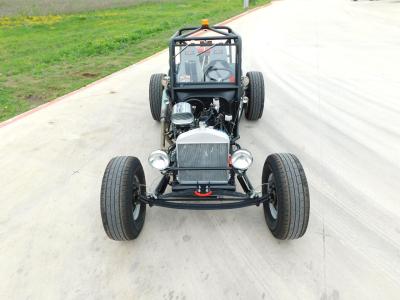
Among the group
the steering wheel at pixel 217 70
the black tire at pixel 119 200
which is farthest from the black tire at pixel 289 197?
the steering wheel at pixel 217 70

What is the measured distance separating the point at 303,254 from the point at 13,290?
289 centimetres

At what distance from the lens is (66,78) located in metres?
10.2

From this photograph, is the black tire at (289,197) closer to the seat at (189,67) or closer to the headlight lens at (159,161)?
the headlight lens at (159,161)

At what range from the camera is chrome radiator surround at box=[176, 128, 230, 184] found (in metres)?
3.81

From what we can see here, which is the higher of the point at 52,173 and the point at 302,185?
the point at 302,185

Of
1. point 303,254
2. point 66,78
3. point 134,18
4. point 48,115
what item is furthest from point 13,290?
point 134,18

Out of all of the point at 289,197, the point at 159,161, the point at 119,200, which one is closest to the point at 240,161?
the point at 289,197

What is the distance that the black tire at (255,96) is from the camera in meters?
6.38

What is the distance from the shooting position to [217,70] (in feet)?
16.9

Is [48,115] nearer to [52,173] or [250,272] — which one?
[52,173]

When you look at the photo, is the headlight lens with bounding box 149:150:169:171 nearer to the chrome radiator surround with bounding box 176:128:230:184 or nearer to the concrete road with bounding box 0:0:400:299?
the chrome radiator surround with bounding box 176:128:230:184

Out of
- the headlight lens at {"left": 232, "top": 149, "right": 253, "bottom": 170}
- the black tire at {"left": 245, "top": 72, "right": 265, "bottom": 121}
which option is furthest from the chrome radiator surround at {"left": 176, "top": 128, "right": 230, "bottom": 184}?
the black tire at {"left": 245, "top": 72, "right": 265, "bottom": 121}

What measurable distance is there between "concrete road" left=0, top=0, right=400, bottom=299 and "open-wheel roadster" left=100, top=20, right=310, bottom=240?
332mm

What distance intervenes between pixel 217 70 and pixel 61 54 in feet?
32.9
